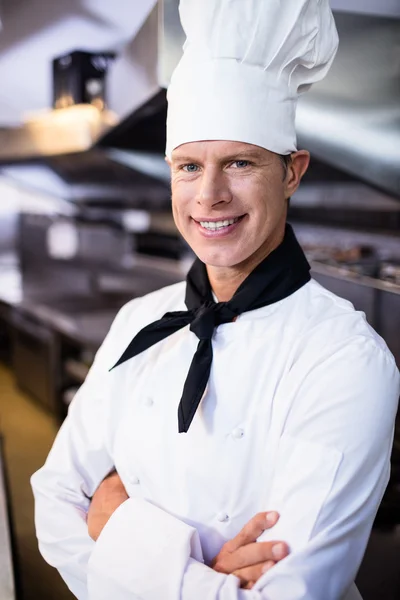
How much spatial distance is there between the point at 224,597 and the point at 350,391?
310 millimetres

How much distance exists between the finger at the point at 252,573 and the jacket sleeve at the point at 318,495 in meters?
0.02

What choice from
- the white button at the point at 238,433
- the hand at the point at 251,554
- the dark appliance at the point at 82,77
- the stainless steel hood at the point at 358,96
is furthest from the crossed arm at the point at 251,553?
the dark appliance at the point at 82,77

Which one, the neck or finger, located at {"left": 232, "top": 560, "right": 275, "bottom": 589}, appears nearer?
finger, located at {"left": 232, "top": 560, "right": 275, "bottom": 589}

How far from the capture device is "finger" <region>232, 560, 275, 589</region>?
31.8 inches

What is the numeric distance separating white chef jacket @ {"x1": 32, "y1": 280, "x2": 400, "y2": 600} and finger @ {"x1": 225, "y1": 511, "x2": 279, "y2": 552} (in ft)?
0.04

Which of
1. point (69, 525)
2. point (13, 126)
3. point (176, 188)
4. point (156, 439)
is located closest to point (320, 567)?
point (156, 439)

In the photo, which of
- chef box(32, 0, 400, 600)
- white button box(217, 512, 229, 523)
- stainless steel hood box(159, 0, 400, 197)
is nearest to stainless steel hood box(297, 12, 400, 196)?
stainless steel hood box(159, 0, 400, 197)

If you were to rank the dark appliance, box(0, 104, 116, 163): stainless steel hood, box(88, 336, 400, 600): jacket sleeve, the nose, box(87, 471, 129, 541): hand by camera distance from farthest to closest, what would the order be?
box(0, 104, 116, 163): stainless steel hood → the dark appliance → box(87, 471, 129, 541): hand → the nose → box(88, 336, 400, 600): jacket sleeve

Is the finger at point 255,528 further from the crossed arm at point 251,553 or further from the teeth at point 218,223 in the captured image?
the teeth at point 218,223

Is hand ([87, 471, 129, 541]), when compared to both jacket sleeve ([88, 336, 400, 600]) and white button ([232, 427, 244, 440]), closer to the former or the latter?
jacket sleeve ([88, 336, 400, 600])

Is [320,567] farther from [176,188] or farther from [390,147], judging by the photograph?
[390,147]

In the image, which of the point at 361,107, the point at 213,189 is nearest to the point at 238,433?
the point at 213,189

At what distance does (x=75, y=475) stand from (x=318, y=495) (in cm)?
50

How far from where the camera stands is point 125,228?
2711mm
